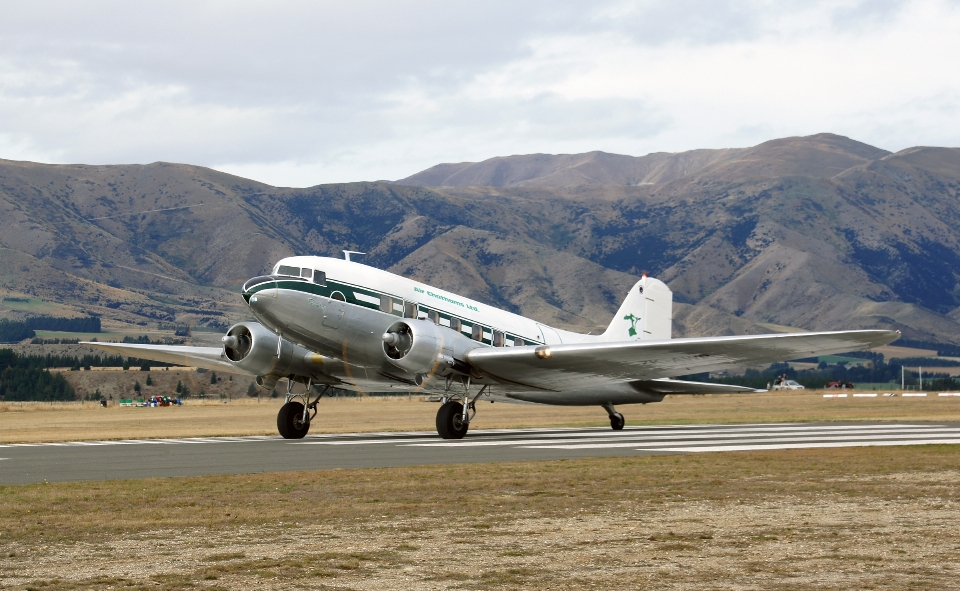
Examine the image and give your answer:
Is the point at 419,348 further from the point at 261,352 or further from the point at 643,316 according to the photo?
the point at 643,316

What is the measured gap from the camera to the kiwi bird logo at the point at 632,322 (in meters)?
37.5

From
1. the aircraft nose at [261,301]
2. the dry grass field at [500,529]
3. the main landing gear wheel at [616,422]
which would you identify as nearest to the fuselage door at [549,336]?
the main landing gear wheel at [616,422]

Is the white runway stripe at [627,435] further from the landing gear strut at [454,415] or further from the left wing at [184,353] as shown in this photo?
Answer: the left wing at [184,353]

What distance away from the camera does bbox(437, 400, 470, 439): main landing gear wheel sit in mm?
28844

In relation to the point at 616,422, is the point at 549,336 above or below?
above

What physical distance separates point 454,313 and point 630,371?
5.62 metres

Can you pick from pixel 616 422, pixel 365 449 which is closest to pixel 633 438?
pixel 616 422

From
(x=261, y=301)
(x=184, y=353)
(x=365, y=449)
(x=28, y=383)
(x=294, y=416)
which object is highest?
(x=261, y=301)

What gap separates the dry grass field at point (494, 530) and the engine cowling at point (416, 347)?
9.18m

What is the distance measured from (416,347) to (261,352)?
5.48 m

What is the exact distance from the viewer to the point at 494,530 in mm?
11312

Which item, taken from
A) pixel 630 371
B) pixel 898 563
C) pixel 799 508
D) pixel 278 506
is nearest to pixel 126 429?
pixel 630 371

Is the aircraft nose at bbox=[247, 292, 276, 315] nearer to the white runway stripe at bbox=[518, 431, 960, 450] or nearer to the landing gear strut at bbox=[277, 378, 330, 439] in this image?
the landing gear strut at bbox=[277, 378, 330, 439]

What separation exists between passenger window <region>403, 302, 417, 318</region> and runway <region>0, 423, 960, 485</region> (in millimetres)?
3469
